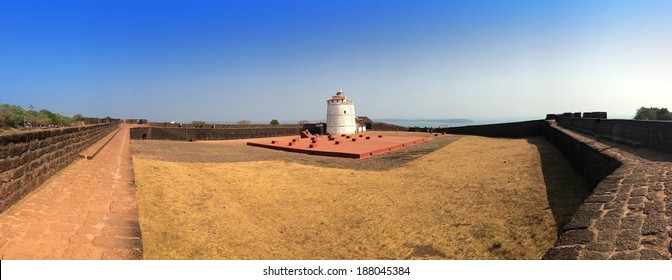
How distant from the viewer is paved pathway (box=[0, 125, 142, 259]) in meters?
2.99

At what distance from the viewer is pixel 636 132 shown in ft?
26.0

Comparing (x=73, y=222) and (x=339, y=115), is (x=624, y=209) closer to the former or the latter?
(x=73, y=222)

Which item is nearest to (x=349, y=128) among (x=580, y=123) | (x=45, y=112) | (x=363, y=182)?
(x=580, y=123)

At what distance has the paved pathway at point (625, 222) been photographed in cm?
271

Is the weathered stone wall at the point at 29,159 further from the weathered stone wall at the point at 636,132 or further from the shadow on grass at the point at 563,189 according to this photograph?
the weathered stone wall at the point at 636,132

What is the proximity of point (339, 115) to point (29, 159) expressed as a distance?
27.5 meters

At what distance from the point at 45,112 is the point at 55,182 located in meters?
66.1

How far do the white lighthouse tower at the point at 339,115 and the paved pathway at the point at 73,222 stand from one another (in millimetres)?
26298

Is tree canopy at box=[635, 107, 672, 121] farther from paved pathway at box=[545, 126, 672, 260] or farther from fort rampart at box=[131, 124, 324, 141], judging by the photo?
fort rampart at box=[131, 124, 324, 141]

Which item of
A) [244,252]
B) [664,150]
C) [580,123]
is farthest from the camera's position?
[580,123]

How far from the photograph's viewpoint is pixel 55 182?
5.11 metres

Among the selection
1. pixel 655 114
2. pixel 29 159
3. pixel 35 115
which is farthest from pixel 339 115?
pixel 35 115

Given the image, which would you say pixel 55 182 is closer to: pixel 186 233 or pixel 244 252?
pixel 186 233

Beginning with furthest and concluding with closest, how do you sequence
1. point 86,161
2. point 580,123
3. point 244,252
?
point 580,123 < point 86,161 < point 244,252
